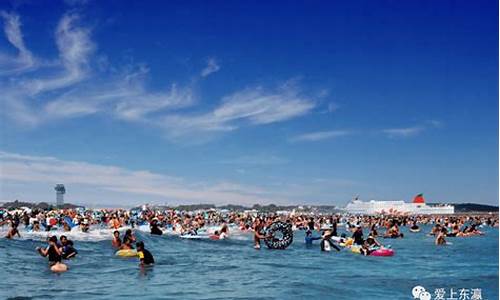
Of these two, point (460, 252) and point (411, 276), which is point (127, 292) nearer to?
point (411, 276)

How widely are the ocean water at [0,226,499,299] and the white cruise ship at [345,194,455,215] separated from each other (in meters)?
111

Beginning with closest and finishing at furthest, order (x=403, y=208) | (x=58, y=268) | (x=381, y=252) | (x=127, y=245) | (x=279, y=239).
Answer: (x=58, y=268) < (x=127, y=245) < (x=381, y=252) < (x=279, y=239) < (x=403, y=208)

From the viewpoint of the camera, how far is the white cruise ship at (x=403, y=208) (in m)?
135

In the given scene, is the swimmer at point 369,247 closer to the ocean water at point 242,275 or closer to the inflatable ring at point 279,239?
the ocean water at point 242,275

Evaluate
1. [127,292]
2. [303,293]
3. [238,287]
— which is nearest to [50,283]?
[127,292]

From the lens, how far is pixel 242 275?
1792cm

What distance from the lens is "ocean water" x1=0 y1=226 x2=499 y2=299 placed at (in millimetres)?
14227

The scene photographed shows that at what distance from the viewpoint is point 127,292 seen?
13930 millimetres

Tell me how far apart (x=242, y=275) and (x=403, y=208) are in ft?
407

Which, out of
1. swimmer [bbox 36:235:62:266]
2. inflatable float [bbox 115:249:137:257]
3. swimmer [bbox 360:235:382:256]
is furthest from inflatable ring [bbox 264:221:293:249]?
swimmer [bbox 36:235:62:266]

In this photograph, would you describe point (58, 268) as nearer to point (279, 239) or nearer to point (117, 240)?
point (117, 240)

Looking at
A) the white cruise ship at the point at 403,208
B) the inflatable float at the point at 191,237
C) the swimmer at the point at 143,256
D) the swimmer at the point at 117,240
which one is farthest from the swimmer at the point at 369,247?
the white cruise ship at the point at 403,208

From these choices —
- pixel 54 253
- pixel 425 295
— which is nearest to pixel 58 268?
pixel 54 253

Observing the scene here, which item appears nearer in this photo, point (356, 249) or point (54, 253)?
point (54, 253)
